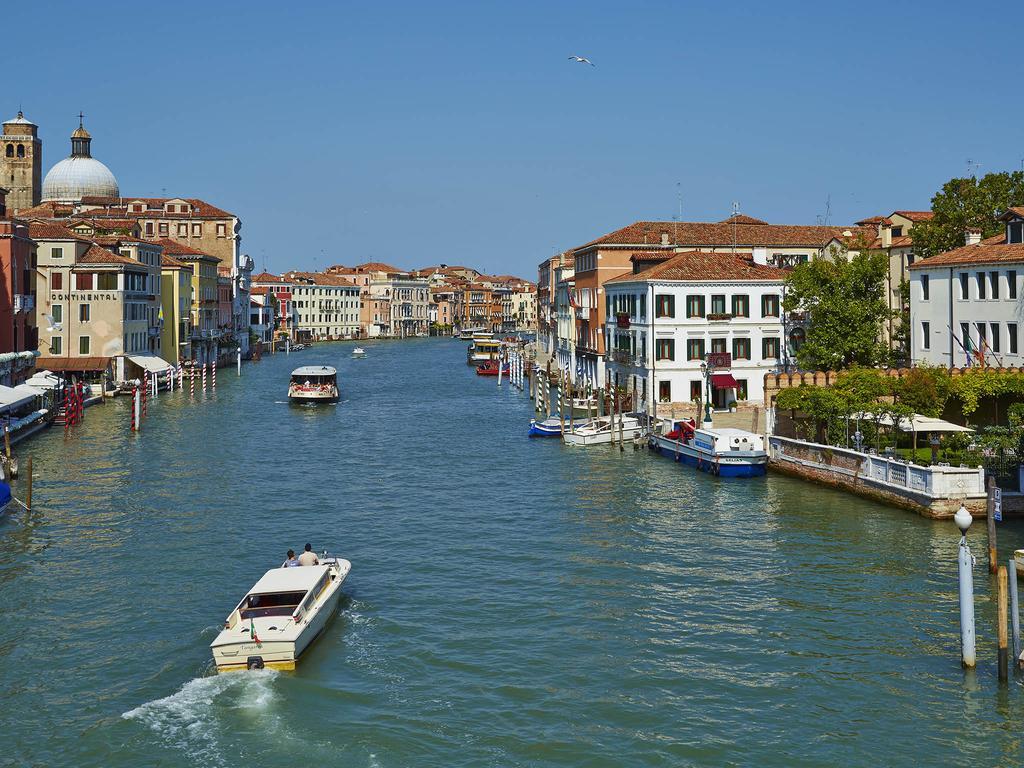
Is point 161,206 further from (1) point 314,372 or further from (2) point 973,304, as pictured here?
(2) point 973,304

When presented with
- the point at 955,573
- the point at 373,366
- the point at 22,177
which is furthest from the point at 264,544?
the point at 22,177

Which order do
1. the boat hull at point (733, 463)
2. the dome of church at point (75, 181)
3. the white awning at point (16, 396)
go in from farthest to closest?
the dome of church at point (75, 181) < the white awning at point (16, 396) < the boat hull at point (733, 463)

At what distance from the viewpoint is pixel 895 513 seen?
89.3ft

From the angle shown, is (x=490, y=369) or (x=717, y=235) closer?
(x=717, y=235)

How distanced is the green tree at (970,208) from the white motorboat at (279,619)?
31686 millimetres

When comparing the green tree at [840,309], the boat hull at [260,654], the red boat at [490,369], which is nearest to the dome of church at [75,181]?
the red boat at [490,369]

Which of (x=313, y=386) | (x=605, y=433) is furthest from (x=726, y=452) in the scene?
(x=313, y=386)

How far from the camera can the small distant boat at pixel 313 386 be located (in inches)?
2355

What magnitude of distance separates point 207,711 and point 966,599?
1068 centimetres

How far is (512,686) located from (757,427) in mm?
23567

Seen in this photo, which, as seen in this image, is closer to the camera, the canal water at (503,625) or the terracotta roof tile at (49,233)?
the canal water at (503,625)

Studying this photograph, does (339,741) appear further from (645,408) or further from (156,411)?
(156,411)

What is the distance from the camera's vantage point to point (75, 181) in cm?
11844

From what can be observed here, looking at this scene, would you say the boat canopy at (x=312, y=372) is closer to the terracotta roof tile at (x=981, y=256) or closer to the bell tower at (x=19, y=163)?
the terracotta roof tile at (x=981, y=256)
